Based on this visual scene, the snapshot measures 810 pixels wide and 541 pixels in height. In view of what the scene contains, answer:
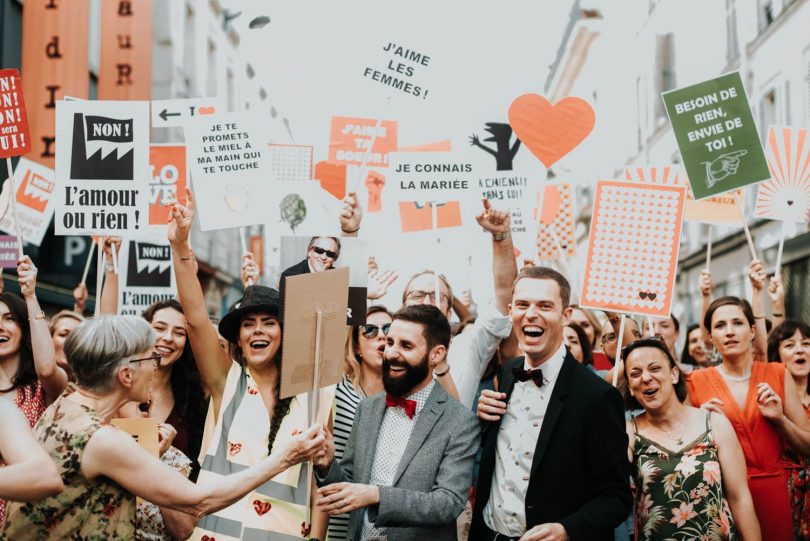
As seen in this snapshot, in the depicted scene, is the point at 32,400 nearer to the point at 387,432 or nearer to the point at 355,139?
the point at 387,432

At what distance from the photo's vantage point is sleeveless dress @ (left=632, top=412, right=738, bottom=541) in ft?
15.6

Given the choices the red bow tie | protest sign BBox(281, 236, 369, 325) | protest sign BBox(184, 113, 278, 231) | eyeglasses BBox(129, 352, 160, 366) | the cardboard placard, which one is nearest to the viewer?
eyeglasses BBox(129, 352, 160, 366)

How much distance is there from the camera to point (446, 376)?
5.02m

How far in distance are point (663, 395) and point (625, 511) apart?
1128 millimetres

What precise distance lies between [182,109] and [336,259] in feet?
10.0

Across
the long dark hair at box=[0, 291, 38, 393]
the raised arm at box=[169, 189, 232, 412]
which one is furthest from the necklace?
the long dark hair at box=[0, 291, 38, 393]

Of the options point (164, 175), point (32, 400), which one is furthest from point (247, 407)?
point (164, 175)

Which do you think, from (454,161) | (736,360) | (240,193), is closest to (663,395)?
(736,360)

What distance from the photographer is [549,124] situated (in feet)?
24.0

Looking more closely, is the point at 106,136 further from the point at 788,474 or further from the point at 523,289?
the point at 788,474

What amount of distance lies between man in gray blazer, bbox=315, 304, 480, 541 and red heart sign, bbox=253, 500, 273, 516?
1.09ft

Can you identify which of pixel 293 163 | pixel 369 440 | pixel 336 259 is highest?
pixel 293 163

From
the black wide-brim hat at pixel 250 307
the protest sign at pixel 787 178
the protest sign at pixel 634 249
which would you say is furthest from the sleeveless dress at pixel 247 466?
the protest sign at pixel 787 178

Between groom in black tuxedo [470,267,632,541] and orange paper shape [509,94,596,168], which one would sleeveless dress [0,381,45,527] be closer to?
groom in black tuxedo [470,267,632,541]
